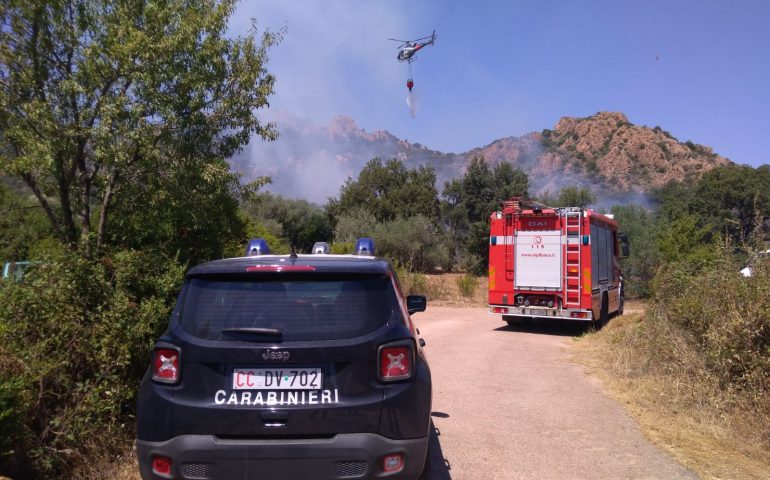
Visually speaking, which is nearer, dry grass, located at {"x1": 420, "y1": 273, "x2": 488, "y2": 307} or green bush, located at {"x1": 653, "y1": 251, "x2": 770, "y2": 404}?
green bush, located at {"x1": 653, "y1": 251, "x2": 770, "y2": 404}

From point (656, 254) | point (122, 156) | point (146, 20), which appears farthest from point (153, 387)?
point (656, 254)

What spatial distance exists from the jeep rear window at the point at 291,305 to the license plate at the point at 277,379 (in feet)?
0.61

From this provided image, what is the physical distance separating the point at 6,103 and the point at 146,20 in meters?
1.88

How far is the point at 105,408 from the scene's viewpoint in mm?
4598

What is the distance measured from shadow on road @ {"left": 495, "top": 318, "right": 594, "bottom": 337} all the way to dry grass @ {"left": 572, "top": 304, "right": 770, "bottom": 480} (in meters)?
5.68

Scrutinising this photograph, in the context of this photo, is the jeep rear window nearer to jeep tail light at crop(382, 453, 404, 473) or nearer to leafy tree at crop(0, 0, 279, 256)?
jeep tail light at crop(382, 453, 404, 473)

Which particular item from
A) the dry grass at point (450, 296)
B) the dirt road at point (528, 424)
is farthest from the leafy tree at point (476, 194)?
the dirt road at point (528, 424)

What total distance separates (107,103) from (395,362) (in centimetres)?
514

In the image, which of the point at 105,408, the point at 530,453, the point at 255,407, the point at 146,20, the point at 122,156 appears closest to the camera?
the point at 255,407

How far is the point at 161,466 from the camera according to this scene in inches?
139

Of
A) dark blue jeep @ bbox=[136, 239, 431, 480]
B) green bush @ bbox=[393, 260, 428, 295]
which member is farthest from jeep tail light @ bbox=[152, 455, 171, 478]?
green bush @ bbox=[393, 260, 428, 295]

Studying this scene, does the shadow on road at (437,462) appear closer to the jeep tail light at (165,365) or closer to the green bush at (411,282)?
the jeep tail light at (165,365)

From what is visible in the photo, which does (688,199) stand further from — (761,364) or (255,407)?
(255,407)

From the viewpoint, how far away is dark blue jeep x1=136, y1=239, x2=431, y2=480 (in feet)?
11.3
